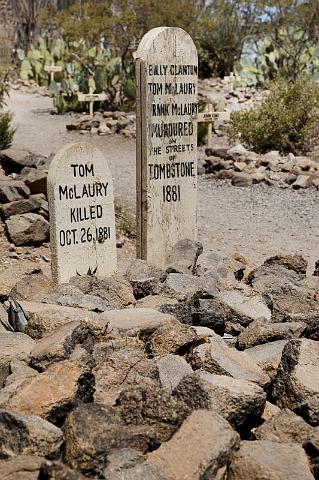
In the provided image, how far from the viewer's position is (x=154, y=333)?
4379 millimetres

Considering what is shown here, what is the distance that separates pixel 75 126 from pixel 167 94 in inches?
440

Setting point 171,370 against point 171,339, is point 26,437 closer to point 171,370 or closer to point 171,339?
point 171,370

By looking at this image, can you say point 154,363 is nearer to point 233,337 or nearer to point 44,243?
point 233,337

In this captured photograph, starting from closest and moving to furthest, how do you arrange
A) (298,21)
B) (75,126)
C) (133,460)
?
(133,460) → (75,126) → (298,21)

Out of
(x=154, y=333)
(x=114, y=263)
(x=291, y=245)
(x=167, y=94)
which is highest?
(x=167, y=94)

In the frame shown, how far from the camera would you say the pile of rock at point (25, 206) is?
8.06 meters

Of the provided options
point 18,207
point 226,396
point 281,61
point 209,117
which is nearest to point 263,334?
point 226,396

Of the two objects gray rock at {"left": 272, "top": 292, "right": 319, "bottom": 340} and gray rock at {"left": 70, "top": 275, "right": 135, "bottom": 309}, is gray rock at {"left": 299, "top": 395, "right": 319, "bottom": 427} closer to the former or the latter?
gray rock at {"left": 272, "top": 292, "right": 319, "bottom": 340}

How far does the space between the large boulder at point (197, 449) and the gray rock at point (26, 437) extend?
15.4 inches

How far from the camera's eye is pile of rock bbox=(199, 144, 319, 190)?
12.5m

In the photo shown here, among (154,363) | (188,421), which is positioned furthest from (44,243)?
(188,421)

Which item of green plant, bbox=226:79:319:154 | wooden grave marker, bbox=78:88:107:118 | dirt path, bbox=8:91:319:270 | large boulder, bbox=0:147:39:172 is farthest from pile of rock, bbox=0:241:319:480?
wooden grave marker, bbox=78:88:107:118

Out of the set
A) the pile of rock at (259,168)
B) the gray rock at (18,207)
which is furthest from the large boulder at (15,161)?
the pile of rock at (259,168)

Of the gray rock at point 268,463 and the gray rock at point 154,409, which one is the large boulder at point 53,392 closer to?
the gray rock at point 154,409
